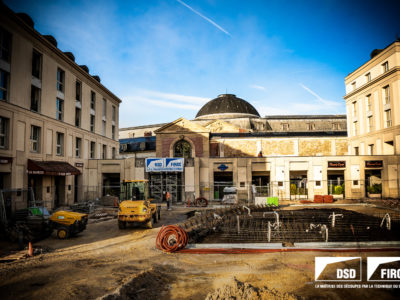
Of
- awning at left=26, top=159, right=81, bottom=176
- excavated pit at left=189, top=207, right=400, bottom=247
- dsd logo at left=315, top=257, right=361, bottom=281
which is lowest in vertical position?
dsd logo at left=315, top=257, right=361, bottom=281

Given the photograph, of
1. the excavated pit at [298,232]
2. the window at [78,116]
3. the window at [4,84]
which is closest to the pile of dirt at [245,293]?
the excavated pit at [298,232]

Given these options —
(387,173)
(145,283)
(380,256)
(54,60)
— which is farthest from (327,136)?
(145,283)

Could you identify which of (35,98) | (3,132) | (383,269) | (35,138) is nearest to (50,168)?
(35,138)

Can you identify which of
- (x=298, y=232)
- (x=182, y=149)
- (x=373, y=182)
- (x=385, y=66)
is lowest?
(x=298, y=232)

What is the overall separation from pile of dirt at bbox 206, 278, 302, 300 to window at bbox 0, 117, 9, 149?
1998 centimetres

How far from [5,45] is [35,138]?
25.8 ft

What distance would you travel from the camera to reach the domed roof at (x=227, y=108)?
6194cm

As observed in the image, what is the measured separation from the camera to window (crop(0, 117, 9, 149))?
64.7 ft

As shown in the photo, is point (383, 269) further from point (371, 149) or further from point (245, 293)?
point (371, 149)

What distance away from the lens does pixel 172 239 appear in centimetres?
1191

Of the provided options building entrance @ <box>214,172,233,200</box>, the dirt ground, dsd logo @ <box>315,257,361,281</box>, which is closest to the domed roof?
building entrance @ <box>214,172,233,200</box>

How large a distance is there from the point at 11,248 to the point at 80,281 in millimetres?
6535

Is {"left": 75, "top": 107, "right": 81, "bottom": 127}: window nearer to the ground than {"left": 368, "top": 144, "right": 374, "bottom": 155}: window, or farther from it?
farther from it

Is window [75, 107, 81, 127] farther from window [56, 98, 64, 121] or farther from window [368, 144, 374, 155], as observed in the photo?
window [368, 144, 374, 155]
